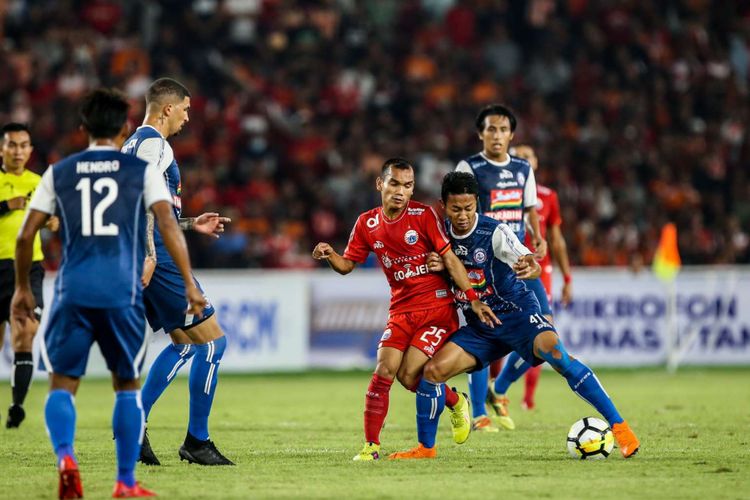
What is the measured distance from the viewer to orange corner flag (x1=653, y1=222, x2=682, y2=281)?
1861 cm

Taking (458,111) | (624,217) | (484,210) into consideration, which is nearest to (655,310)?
(624,217)

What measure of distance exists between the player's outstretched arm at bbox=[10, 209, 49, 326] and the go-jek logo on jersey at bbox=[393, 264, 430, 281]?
3.03 metres

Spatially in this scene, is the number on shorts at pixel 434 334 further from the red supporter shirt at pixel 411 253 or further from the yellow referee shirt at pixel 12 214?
the yellow referee shirt at pixel 12 214

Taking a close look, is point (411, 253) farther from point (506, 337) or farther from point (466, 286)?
point (506, 337)

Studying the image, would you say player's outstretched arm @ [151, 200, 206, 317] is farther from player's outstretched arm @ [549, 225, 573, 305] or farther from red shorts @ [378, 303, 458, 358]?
player's outstretched arm @ [549, 225, 573, 305]

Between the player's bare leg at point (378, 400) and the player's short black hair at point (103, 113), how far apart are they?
2.80 meters

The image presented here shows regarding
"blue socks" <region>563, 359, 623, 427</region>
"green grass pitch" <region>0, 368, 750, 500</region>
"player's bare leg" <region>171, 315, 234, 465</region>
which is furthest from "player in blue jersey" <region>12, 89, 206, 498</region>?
"blue socks" <region>563, 359, 623, 427</region>

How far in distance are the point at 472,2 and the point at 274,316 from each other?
949 centimetres

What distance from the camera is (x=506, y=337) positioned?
8719mm

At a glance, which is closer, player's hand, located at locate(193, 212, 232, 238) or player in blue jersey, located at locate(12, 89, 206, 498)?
player in blue jersey, located at locate(12, 89, 206, 498)

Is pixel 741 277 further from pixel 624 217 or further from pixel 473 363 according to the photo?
pixel 473 363

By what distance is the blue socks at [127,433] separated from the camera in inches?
259

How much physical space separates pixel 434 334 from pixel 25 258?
321 cm

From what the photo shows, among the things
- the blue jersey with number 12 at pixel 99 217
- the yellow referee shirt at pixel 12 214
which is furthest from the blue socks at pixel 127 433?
the yellow referee shirt at pixel 12 214
